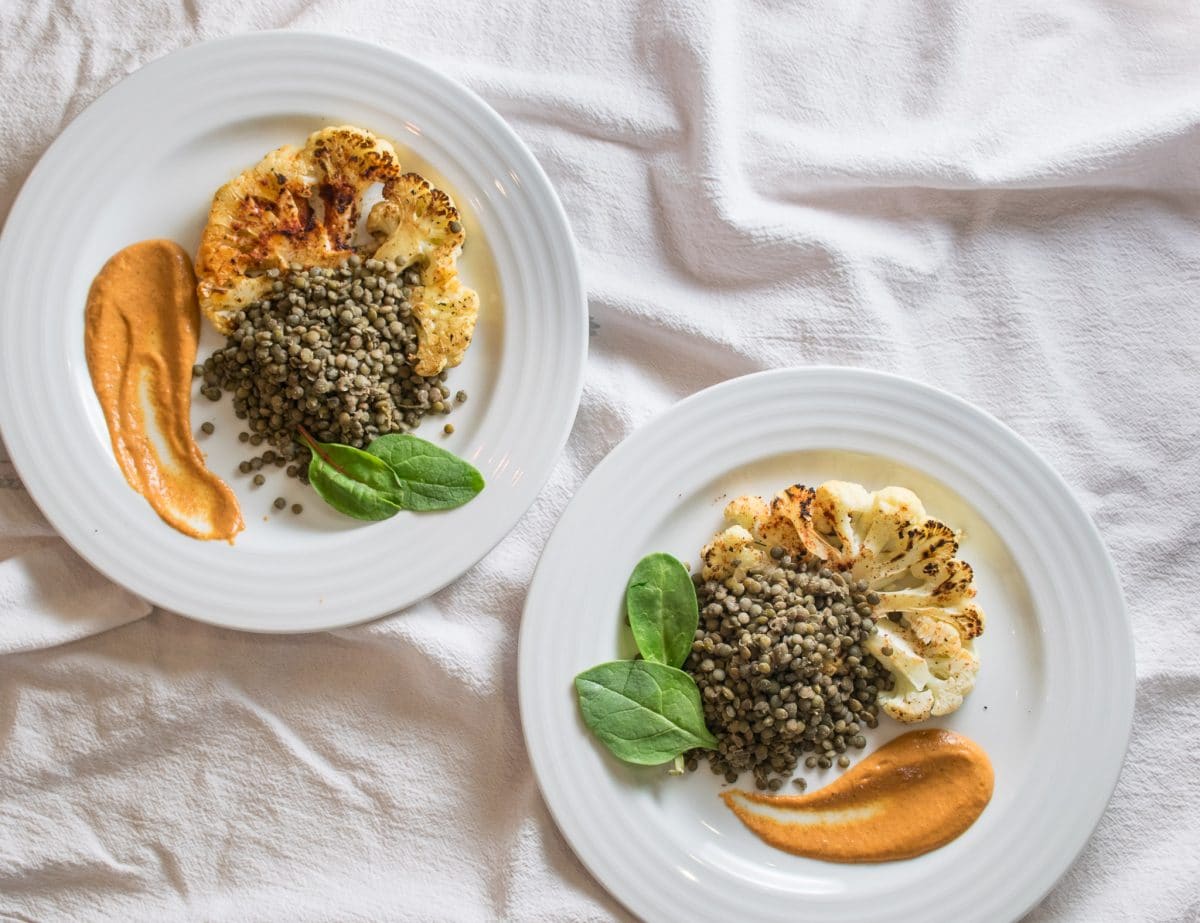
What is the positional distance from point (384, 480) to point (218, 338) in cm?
55

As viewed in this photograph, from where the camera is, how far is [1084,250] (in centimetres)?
296

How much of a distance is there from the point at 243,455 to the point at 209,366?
8.9 inches

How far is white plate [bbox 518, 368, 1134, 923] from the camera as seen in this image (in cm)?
267

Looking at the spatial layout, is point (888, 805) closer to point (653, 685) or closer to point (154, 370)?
point (653, 685)

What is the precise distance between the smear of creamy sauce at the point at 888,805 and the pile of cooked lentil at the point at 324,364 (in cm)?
123

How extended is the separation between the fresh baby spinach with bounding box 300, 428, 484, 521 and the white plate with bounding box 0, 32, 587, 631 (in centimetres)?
4

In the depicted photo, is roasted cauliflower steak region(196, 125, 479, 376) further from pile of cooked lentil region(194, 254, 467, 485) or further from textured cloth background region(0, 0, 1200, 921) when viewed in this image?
textured cloth background region(0, 0, 1200, 921)

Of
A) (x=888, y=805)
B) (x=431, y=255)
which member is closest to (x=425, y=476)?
(x=431, y=255)

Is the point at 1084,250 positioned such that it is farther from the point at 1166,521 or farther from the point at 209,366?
the point at 209,366

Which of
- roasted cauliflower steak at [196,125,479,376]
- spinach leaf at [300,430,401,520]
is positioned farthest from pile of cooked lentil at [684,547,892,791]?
roasted cauliflower steak at [196,125,479,376]

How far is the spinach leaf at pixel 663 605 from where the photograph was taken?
8.80 ft

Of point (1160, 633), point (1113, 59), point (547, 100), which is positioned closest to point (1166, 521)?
point (1160, 633)

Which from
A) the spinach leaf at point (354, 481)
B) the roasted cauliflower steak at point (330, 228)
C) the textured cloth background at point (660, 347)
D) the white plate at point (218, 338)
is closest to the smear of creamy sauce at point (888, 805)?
the textured cloth background at point (660, 347)

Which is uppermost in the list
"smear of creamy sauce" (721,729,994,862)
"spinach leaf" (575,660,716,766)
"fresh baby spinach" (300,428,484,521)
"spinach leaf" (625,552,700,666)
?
"fresh baby spinach" (300,428,484,521)
